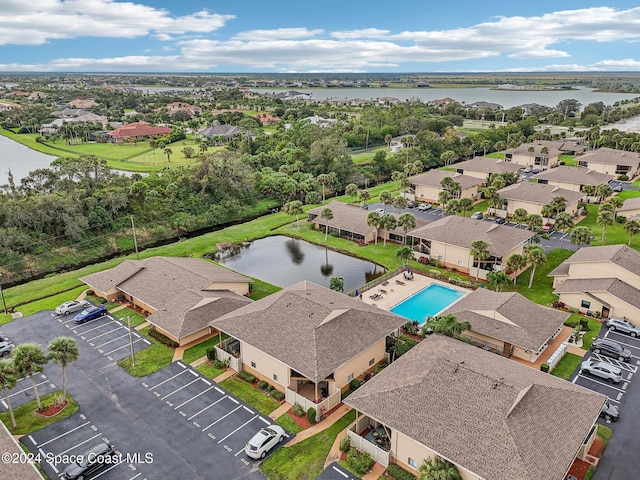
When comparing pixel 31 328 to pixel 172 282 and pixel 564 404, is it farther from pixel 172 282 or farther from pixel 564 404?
pixel 564 404

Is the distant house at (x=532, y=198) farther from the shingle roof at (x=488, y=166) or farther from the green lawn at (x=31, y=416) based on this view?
the green lawn at (x=31, y=416)

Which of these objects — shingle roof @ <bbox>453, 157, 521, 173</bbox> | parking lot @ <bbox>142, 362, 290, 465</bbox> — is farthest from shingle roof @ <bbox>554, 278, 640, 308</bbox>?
shingle roof @ <bbox>453, 157, 521, 173</bbox>

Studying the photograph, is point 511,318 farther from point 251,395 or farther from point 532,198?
point 532,198

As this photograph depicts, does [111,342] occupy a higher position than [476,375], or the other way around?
[476,375]

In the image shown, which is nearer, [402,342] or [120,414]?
[120,414]

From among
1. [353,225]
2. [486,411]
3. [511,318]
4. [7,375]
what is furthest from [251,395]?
[353,225]

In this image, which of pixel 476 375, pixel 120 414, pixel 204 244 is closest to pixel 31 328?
pixel 120 414
